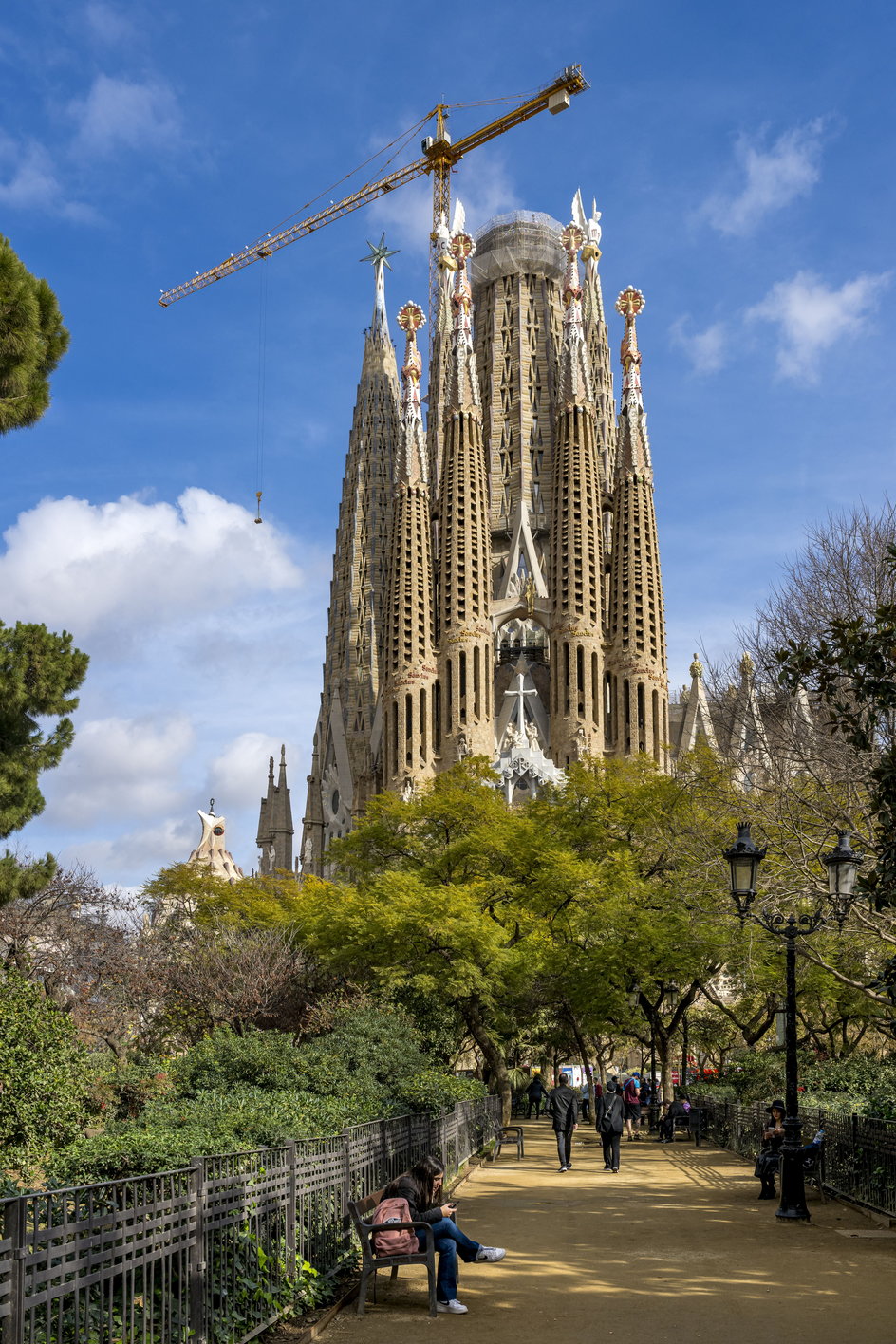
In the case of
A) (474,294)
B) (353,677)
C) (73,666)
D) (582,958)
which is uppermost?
(474,294)

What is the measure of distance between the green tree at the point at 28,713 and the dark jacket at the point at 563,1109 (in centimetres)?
756

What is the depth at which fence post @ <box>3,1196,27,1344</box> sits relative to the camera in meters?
5.06

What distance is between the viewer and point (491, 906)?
31.6 meters

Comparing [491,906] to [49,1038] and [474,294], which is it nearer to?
[49,1038]

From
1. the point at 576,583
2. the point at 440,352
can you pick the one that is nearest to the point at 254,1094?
the point at 576,583

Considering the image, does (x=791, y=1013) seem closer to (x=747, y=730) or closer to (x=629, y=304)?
(x=747, y=730)

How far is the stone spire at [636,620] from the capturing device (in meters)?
61.4

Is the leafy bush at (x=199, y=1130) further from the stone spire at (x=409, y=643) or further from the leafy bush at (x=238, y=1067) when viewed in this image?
the stone spire at (x=409, y=643)

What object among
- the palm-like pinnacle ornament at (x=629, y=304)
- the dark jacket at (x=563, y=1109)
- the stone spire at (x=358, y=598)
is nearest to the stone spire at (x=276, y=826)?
the stone spire at (x=358, y=598)

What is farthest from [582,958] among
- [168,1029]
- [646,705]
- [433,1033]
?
[646,705]

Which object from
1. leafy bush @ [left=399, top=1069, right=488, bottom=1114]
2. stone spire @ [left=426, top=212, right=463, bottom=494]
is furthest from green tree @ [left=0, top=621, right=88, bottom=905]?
stone spire @ [left=426, top=212, right=463, bottom=494]

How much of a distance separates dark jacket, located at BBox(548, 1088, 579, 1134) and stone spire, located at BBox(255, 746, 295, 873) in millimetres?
68701

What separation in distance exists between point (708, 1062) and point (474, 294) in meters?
46.1

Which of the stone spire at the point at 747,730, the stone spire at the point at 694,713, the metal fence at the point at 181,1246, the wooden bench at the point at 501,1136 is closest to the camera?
the metal fence at the point at 181,1246
